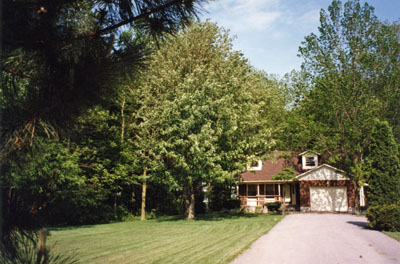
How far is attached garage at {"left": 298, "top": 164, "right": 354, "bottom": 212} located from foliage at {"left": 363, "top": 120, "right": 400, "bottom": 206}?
982 cm

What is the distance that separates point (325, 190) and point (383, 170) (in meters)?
11.5

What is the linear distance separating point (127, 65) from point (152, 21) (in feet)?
1.91

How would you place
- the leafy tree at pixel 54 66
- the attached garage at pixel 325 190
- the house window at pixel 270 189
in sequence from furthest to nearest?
the house window at pixel 270 189
the attached garage at pixel 325 190
the leafy tree at pixel 54 66

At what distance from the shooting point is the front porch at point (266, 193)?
29.3m

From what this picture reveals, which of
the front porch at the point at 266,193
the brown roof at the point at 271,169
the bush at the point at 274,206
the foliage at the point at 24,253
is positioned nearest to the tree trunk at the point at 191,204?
the bush at the point at 274,206

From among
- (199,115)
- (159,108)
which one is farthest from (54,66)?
(159,108)

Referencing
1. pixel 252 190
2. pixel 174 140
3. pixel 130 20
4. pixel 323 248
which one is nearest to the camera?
pixel 130 20

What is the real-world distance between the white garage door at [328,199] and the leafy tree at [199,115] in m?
7.61

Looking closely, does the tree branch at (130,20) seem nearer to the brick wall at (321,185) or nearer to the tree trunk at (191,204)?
the tree trunk at (191,204)

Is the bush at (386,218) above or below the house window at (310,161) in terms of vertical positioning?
below

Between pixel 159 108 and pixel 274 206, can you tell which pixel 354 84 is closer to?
pixel 274 206

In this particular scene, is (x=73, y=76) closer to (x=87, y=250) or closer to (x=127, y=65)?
(x=127, y=65)

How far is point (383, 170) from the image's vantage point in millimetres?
15680

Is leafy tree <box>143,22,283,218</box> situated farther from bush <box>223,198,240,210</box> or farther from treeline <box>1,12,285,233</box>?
bush <box>223,198,240,210</box>
